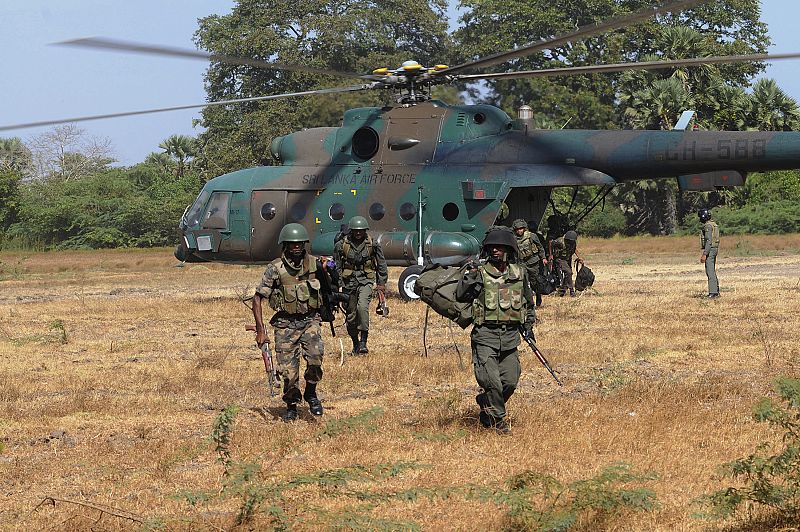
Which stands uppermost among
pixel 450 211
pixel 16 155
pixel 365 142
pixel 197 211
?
pixel 16 155

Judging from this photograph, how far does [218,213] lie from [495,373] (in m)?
13.2

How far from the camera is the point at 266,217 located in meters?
21.3

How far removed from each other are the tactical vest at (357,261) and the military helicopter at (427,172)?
165 inches

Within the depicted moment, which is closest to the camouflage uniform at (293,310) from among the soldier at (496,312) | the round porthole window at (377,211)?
the soldier at (496,312)

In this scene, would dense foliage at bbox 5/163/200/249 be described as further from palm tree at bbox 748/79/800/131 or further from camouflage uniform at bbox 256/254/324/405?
camouflage uniform at bbox 256/254/324/405

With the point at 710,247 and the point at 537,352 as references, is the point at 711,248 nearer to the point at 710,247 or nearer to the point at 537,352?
the point at 710,247

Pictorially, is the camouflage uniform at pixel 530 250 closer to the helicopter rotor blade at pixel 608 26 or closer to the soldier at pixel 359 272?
the helicopter rotor blade at pixel 608 26

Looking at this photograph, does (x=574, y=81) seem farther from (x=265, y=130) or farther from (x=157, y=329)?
(x=157, y=329)

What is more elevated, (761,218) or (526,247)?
(526,247)

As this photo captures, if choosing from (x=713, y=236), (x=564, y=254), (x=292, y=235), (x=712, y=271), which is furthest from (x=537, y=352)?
(x=564, y=254)

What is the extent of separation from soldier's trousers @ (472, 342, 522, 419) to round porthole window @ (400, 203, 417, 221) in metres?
11.1

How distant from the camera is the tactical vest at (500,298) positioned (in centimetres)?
910

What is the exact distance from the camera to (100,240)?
5634 cm

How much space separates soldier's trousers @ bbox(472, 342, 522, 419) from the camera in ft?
30.0
